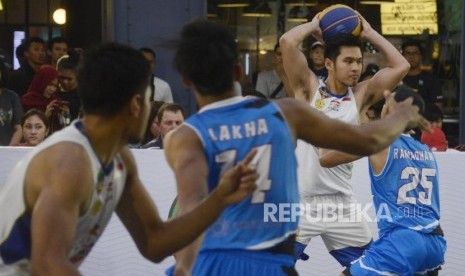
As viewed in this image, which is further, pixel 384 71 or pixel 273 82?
pixel 273 82

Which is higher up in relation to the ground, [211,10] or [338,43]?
Result: [211,10]

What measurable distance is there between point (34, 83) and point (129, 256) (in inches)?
112

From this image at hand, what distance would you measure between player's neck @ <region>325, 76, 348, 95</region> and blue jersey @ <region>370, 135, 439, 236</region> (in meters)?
1.30

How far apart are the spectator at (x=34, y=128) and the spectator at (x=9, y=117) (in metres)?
0.51

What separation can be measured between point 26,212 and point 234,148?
0.96 metres

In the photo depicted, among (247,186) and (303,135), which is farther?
(303,135)

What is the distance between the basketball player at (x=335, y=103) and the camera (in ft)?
31.0

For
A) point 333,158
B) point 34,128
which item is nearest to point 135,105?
point 333,158

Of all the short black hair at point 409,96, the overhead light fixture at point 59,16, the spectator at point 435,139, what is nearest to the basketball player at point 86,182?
the short black hair at point 409,96

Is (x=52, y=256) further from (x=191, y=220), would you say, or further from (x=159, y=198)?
(x=159, y=198)

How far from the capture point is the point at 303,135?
17.6 ft

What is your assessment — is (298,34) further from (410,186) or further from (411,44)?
(411,44)

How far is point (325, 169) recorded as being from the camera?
30.9 ft

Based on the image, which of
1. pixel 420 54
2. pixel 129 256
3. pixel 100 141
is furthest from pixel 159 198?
pixel 100 141
